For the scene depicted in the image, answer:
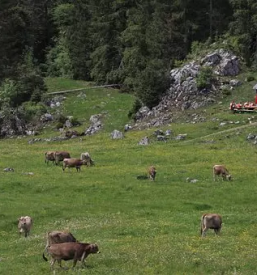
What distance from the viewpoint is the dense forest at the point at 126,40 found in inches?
3314

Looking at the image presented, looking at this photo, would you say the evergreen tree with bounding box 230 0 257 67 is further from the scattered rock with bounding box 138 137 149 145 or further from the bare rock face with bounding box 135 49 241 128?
the scattered rock with bounding box 138 137 149 145

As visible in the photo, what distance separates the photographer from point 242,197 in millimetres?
40469

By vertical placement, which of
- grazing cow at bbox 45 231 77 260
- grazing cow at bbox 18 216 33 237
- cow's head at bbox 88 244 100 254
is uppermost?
cow's head at bbox 88 244 100 254

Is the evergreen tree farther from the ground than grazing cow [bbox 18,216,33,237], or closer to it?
farther from the ground

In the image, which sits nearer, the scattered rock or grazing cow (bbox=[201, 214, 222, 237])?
grazing cow (bbox=[201, 214, 222, 237])

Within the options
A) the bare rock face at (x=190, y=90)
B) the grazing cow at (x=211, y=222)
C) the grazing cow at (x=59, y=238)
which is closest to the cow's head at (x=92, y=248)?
the grazing cow at (x=59, y=238)

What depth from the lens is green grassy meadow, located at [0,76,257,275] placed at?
24219mm

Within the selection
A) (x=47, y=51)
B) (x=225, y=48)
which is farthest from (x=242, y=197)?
(x=47, y=51)

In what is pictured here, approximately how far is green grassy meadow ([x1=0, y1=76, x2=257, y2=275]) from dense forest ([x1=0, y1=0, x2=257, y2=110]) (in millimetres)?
13074

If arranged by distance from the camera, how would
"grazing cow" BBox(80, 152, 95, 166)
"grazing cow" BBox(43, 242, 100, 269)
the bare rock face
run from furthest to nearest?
the bare rock face
"grazing cow" BBox(80, 152, 95, 166)
"grazing cow" BBox(43, 242, 100, 269)

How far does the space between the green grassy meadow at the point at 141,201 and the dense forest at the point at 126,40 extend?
13.1 meters

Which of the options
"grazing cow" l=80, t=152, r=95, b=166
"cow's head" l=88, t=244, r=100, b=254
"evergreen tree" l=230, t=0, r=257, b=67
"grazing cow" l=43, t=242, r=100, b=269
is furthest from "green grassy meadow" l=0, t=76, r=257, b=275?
"evergreen tree" l=230, t=0, r=257, b=67

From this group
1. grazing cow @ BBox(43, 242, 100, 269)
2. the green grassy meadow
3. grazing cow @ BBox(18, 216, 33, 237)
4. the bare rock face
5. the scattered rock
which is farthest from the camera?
the bare rock face

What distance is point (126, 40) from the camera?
93250mm
